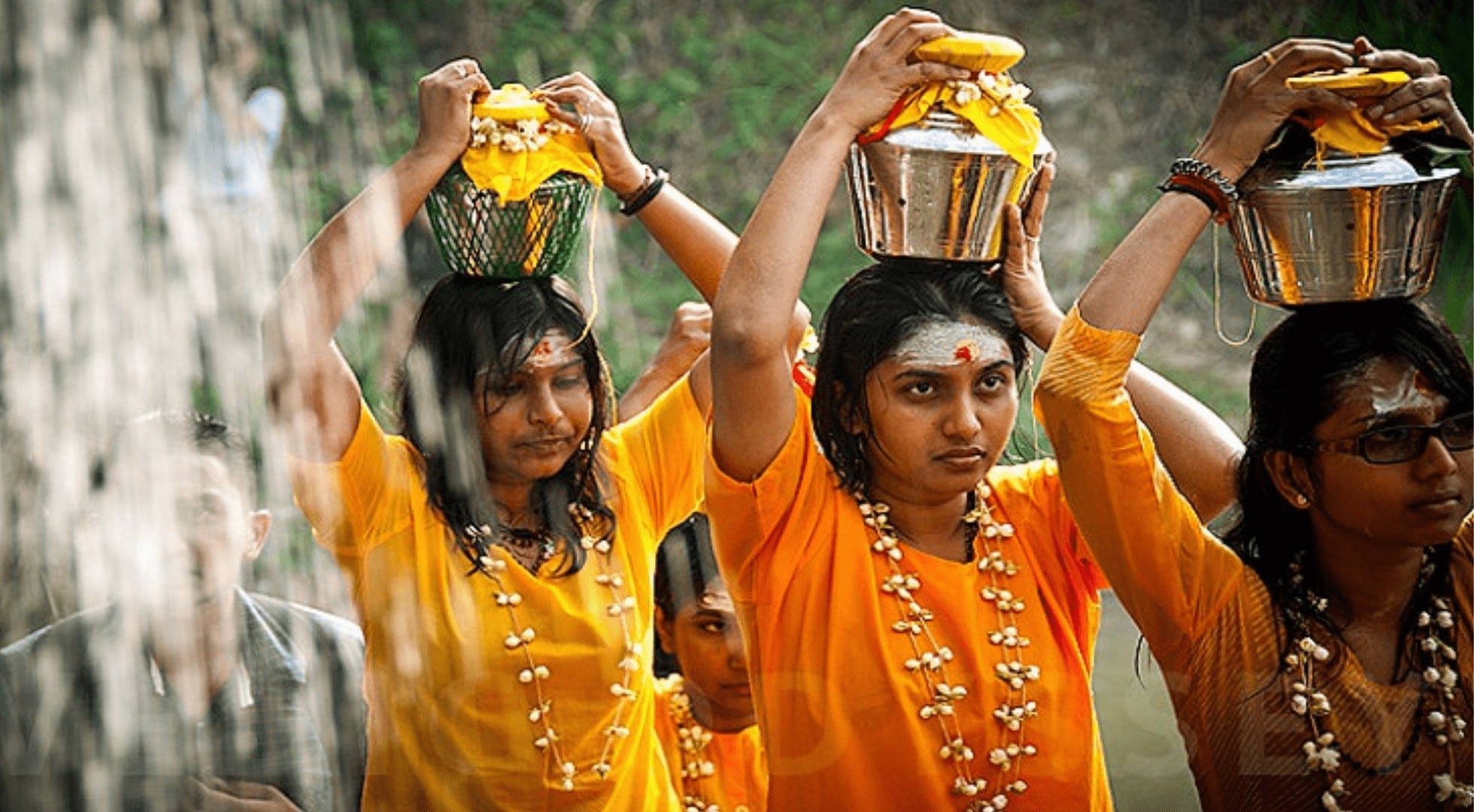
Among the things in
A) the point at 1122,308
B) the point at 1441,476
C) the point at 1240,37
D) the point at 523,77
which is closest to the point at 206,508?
the point at 1122,308

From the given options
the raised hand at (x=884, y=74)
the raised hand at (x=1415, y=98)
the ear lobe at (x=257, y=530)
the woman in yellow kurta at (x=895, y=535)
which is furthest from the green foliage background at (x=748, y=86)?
the raised hand at (x=1415, y=98)

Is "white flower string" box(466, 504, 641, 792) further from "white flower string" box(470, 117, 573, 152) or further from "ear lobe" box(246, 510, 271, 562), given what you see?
"ear lobe" box(246, 510, 271, 562)

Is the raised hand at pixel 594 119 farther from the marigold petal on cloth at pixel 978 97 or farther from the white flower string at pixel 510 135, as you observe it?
the marigold petal on cloth at pixel 978 97

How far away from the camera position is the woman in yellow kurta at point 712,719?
3264 mm

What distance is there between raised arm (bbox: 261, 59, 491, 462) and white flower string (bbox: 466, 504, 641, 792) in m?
0.28

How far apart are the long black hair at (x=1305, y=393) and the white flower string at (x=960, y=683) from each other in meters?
0.32

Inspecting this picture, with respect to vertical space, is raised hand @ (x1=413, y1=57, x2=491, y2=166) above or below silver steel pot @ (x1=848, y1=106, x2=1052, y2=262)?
above

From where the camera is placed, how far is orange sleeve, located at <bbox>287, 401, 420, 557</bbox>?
2795mm

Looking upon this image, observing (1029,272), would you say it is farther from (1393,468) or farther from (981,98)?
(1393,468)

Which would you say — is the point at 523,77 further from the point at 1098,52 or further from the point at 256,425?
the point at 1098,52

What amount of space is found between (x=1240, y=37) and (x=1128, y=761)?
11.0 ft

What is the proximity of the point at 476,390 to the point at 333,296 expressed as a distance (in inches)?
10.3

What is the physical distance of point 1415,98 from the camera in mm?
2496

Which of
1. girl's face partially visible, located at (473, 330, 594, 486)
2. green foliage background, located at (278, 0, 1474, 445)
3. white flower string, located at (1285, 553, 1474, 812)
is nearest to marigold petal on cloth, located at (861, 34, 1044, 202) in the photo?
girl's face partially visible, located at (473, 330, 594, 486)
